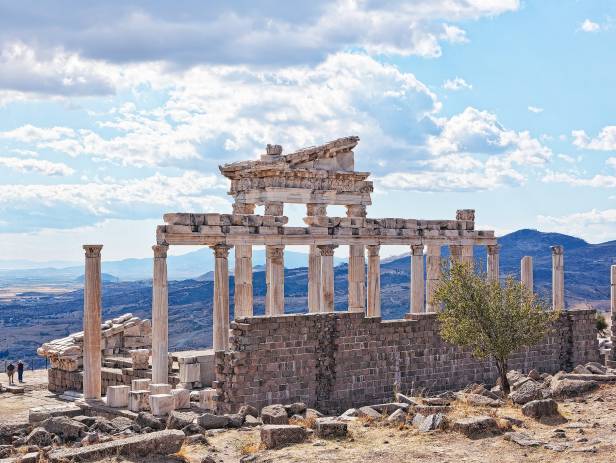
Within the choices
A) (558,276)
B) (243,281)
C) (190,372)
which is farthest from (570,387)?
(558,276)

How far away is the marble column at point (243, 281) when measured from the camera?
3659 centimetres

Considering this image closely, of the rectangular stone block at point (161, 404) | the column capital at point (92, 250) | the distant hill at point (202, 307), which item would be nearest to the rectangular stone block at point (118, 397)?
the rectangular stone block at point (161, 404)

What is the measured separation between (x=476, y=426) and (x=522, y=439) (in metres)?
0.97

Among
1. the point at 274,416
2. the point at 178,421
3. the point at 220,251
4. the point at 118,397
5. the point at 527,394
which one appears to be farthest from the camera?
the point at 220,251

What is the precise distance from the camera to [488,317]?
27438 millimetres

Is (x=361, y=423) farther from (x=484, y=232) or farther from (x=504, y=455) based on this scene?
(x=484, y=232)

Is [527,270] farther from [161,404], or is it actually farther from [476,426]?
[476,426]

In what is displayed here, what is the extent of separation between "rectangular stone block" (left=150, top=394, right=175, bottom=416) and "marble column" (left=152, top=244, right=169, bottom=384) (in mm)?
5271

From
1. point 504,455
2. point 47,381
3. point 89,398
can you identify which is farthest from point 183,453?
point 47,381

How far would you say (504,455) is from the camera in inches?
704

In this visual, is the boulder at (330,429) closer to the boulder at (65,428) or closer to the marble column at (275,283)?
the boulder at (65,428)

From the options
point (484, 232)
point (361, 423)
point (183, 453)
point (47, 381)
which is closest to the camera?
point (183, 453)

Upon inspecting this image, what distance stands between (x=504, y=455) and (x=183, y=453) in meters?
6.28

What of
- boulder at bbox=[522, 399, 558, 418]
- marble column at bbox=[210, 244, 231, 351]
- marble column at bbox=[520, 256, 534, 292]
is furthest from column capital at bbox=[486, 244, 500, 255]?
boulder at bbox=[522, 399, 558, 418]
